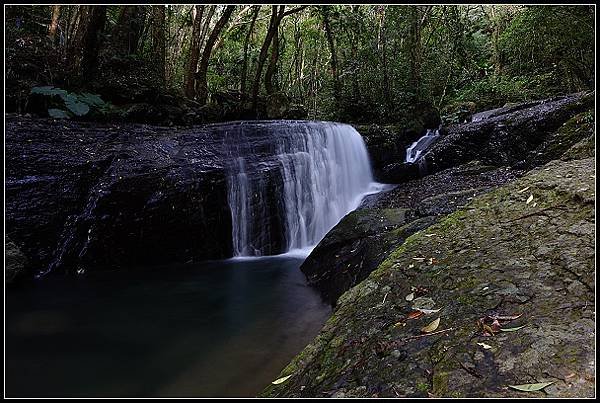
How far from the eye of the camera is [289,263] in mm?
6730

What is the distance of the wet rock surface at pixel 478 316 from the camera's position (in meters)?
1.46

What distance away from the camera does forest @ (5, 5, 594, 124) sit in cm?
888

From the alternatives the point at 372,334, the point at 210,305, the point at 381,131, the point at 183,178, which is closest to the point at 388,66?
the point at 381,131

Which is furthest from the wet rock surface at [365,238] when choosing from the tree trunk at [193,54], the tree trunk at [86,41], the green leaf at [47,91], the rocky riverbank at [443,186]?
the tree trunk at [193,54]

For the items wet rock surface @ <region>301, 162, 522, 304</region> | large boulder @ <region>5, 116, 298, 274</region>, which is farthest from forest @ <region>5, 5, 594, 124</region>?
wet rock surface @ <region>301, 162, 522, 304</region>

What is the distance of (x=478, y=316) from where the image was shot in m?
1.88

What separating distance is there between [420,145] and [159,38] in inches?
352

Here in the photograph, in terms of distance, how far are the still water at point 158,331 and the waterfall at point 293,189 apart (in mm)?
1380

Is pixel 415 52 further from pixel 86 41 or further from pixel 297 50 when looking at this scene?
pixel 86 41

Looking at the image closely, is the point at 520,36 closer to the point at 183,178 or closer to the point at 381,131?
the point at 381,131

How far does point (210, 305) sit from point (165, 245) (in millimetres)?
2404

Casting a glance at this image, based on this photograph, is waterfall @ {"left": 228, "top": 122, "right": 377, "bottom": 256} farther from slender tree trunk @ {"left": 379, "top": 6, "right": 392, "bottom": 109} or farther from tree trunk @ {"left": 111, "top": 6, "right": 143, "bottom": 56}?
tree trunk @ {"left": 111, "top": 6, "right": 143, "bottom": 56}

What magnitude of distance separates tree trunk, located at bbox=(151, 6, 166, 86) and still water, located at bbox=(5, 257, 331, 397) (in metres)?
8.16

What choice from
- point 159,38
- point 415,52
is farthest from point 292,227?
point 415,52
